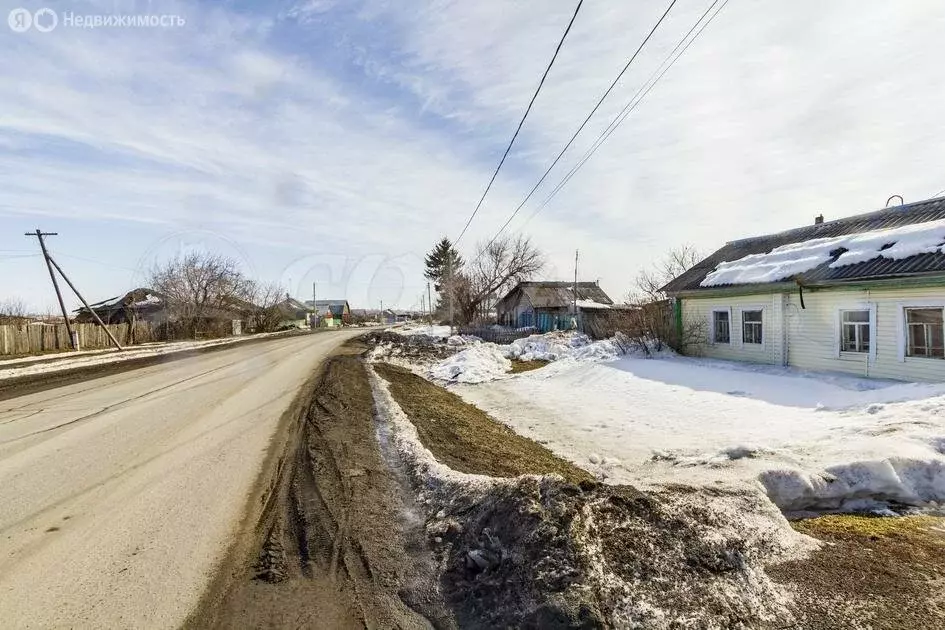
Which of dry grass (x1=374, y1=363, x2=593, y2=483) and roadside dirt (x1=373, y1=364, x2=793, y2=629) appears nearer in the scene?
roadside dirt (x1=373, y1=364, x2=793, y2=629)

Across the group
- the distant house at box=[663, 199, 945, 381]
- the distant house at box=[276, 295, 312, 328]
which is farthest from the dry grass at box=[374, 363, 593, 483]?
the distant house at box=[276, 295, 312, 328]

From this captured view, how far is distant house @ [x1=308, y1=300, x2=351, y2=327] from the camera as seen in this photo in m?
98.1

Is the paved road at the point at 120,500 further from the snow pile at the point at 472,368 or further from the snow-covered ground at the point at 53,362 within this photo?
the snow-covered ground at the point at 53,362

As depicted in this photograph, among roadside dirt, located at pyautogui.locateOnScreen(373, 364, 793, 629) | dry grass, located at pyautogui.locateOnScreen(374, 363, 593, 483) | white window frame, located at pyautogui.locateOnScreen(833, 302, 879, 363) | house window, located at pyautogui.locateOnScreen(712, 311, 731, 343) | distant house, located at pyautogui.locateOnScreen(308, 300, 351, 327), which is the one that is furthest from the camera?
distant house, located at pyautogui.locateOnScreen(308, 300, 351, 327)

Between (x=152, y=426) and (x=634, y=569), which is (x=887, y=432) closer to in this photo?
(x=634, y=569)

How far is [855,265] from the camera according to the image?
12.8 metres

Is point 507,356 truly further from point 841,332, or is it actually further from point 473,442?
point 473,442

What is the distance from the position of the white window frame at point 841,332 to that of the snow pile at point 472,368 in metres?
9.67

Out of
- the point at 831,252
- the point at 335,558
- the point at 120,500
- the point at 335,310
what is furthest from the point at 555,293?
the point at 335,310

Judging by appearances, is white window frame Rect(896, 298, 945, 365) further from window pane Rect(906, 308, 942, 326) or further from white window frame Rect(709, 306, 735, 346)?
white window frame Rect(709, 306, 735, 346)

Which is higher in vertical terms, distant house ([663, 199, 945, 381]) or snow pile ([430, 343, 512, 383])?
distant house ([663, 199, 945, 381])

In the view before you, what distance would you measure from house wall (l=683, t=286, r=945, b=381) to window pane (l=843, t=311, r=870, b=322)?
0.15m

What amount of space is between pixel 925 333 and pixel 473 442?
1139 cm

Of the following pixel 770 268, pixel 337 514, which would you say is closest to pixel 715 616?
pixel 337 514
